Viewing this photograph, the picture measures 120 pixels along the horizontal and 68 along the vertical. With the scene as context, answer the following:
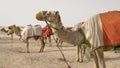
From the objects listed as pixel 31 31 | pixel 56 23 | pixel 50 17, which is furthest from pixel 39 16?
pixel 31 31

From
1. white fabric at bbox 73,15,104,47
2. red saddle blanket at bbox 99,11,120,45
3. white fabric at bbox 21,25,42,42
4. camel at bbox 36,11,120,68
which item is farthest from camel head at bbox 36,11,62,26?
white fabric at bbox 21,25,42,42

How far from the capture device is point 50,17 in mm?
6828

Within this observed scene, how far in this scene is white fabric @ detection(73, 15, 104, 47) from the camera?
7.14 m

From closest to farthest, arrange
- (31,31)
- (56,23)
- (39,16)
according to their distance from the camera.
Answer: (56,23), (39,16), (31,31)

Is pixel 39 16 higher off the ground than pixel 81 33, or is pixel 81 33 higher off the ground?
pixel 39 16

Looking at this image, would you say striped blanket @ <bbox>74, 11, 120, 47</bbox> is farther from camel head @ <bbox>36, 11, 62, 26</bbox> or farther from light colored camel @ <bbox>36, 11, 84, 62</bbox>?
camel head @ <bbox>36, 11, 62, 26</bbox>

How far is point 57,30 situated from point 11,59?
285 inches

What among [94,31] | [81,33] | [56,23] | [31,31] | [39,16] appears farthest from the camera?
[31,31]

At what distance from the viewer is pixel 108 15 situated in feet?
24.2

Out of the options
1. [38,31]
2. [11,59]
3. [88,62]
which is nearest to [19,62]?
[11,59]

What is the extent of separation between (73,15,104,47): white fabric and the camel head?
810 mm

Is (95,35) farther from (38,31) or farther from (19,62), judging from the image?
(38,31)

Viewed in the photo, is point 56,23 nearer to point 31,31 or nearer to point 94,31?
point 94,31

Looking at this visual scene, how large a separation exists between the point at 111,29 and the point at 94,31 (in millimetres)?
393
